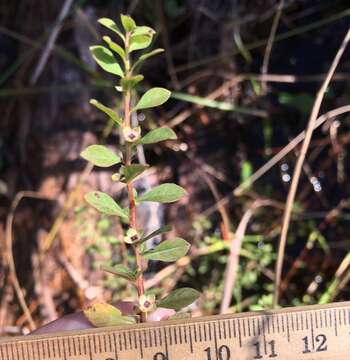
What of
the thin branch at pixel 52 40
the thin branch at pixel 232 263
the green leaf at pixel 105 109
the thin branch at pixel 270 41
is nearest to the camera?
the green leaf at pixel 105 109

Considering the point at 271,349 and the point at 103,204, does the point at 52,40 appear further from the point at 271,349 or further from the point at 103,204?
the point at 271,349

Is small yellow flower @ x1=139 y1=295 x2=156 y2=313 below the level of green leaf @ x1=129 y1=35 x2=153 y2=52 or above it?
below

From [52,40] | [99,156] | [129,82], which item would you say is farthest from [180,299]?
[52,40]

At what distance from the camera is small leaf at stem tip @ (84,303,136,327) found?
46.3 inches

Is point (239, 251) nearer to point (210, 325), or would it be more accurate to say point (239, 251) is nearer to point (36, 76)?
point (210, 325)

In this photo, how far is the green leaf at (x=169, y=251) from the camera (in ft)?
3.82

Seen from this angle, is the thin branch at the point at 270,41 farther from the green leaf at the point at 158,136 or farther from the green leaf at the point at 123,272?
the green leaf at the point at 123,272

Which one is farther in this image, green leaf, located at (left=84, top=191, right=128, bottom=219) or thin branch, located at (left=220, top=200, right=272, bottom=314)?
thin branch, located at (left=220, top=200, right=272, bottom=314)

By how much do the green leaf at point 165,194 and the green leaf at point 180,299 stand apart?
0.19 m

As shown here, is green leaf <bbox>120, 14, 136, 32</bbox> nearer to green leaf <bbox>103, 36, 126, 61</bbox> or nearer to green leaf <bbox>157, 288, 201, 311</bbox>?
green leaf <bbox>103, 36, 126, 61</bbox>

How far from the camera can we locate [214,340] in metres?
1.26

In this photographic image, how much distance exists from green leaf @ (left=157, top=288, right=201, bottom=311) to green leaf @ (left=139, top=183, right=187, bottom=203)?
0.19 metres

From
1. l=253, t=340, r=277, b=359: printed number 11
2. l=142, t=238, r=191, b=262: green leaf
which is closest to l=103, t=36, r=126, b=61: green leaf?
l=142, t=238, r=191, b=262: green leaf

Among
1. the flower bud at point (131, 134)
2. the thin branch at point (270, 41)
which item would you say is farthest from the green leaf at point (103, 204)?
the thin branch at point (270, 41)
